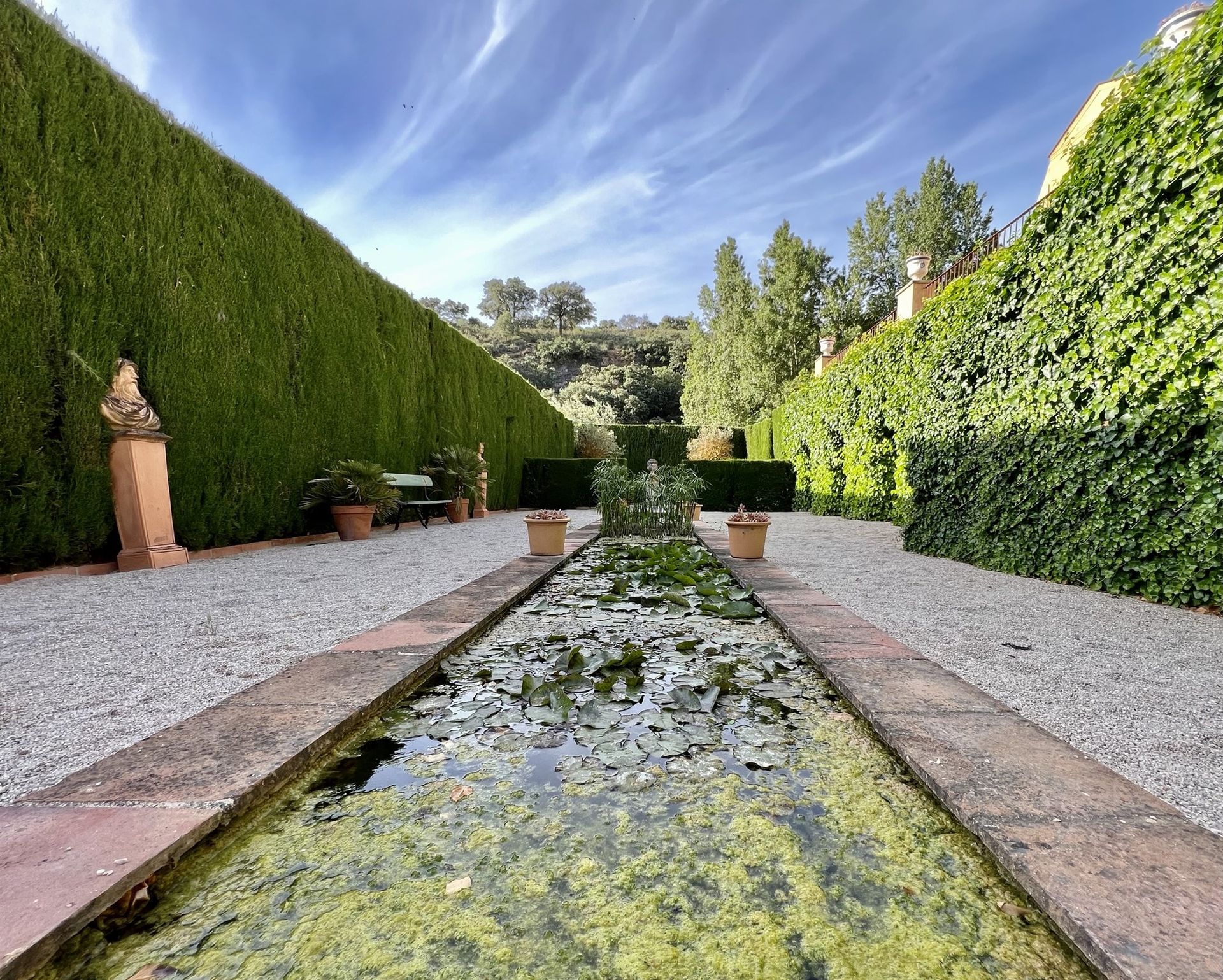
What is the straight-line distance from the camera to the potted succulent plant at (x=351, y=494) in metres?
5.78

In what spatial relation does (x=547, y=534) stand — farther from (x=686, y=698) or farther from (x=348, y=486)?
(x=686, y=698)

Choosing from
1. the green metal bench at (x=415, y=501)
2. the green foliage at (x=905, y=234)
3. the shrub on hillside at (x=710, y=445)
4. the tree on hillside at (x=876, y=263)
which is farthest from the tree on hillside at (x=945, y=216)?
the green metal bench at (x=415, y=501)

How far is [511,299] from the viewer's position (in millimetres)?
47250

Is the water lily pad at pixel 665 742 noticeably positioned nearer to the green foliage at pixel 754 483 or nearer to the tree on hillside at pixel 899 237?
the green foliage at pixel 754 483

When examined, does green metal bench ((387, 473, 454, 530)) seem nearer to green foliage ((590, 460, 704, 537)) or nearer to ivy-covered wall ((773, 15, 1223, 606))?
green foliage ((590, 460, 704, 537))

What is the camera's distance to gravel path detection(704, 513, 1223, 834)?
1.28 metres

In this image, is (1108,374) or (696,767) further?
(1108,374)

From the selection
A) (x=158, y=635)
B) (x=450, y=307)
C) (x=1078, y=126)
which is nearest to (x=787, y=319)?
(x=1078, y=126)

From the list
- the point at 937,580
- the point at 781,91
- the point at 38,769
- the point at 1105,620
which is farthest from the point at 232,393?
the point at 781,91

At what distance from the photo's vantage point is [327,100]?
8.39 m

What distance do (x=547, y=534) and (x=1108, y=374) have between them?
356cm

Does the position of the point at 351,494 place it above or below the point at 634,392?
below

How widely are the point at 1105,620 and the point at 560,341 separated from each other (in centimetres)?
3592

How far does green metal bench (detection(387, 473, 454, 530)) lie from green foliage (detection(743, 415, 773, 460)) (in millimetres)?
8680
